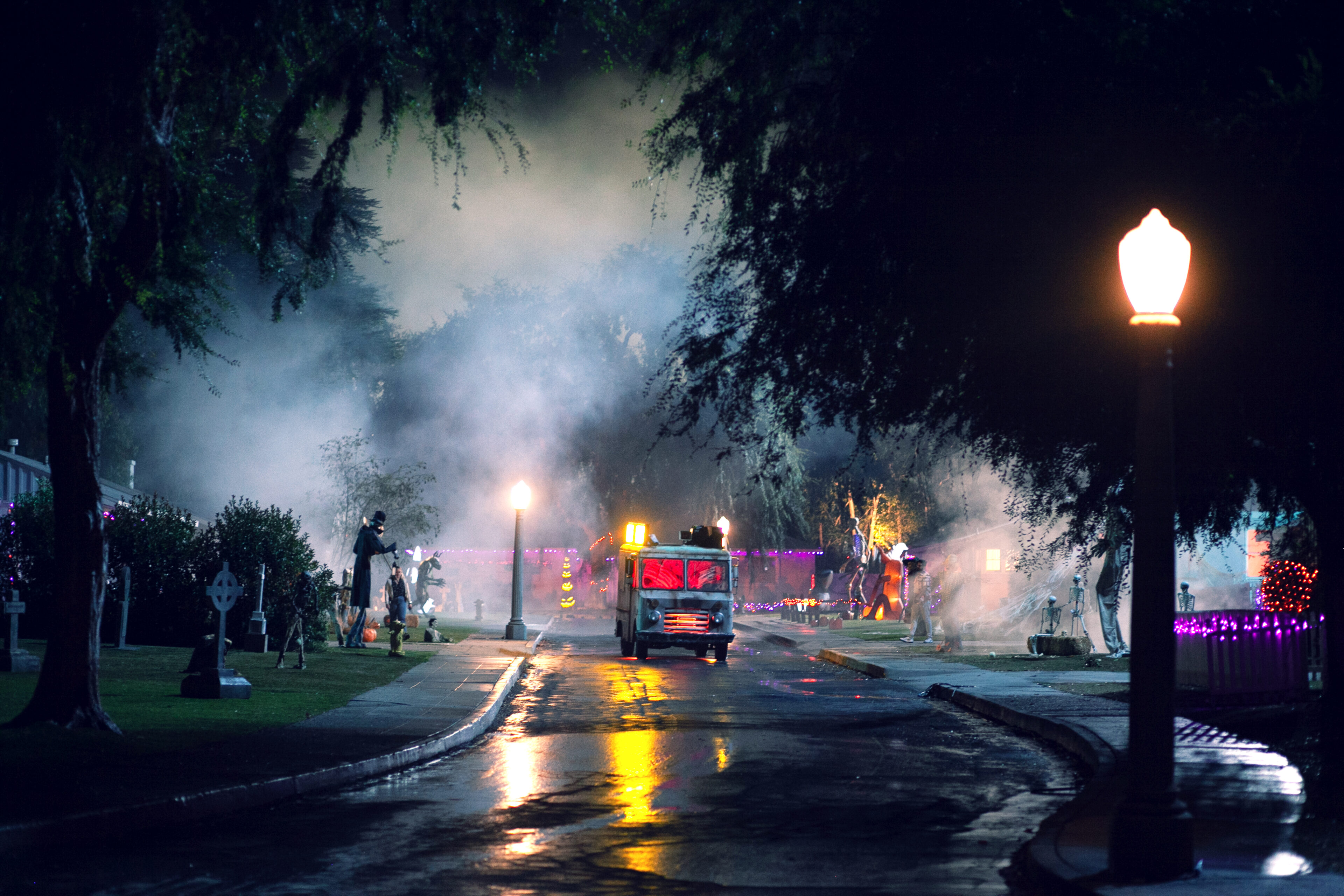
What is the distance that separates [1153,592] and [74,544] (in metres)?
9.62

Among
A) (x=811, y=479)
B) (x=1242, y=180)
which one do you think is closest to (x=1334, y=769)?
(x=1242, y=180)

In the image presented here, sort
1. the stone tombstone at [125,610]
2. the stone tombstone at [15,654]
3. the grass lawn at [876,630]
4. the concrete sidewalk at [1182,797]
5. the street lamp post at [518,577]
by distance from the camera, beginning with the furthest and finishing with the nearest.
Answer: the grass lawn at [876,630] < the street lamp post at [518,577] < the stone tombstone at [125,610] < the stone tombstone at [15,654] < the concrete sidewalk at [1182,797]

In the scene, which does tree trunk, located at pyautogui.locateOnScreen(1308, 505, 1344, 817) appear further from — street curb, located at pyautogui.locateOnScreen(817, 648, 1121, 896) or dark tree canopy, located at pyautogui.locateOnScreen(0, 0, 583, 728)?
dark tree canopy, located at pyautogui.locateOnScreen(0, 0, 583, 728)

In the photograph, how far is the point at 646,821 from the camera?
896 cm

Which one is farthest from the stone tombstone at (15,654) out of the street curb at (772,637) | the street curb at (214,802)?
the street curb at (772,637)

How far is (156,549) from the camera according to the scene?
2620 centimetres

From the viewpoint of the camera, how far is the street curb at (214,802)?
7824 millimetres

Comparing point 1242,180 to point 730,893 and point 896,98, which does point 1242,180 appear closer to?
point 896,98

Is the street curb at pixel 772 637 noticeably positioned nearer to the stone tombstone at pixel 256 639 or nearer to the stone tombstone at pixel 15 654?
the stone tombstone at pixel 256 639

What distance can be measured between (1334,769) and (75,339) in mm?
11700

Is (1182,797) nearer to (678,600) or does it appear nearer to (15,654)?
(15,654)

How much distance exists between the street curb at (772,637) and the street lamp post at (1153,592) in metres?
27.6

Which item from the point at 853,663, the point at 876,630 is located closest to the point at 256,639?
the point at 853,663

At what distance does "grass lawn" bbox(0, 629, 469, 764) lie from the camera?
11.4m
